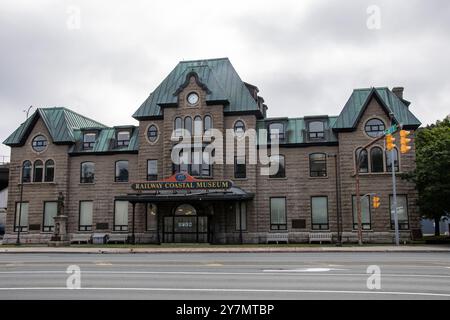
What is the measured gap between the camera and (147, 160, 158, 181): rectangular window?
42969 mm

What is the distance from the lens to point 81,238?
42906mm

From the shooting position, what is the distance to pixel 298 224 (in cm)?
4003

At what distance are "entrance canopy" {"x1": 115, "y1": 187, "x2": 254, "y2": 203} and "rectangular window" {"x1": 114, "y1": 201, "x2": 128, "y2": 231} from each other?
14.9 feet

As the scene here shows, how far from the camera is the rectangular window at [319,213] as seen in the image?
3975 cm

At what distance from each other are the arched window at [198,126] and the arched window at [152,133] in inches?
161

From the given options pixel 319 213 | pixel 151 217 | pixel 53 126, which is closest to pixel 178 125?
pixel 151 217

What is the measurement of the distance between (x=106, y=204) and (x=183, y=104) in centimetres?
1157

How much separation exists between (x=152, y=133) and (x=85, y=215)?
9829mm

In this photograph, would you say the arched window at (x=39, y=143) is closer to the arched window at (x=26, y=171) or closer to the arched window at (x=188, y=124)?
the arched window at (x=26, y=171)

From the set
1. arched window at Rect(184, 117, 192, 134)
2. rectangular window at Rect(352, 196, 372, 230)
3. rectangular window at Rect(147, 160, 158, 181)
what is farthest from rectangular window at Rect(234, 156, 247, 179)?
rectangular window at Rect(352, 196, 372, 230)

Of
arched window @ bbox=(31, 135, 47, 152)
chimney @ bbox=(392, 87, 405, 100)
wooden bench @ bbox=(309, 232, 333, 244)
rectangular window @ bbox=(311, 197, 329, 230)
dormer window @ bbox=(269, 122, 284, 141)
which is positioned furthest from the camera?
arched window @ bbox=(31, 135, 47, 152)

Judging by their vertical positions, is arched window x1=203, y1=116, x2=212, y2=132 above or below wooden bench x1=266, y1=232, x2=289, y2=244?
above

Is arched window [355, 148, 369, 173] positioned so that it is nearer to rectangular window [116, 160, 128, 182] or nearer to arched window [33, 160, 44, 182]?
rectangular window [116, 160, 128, 182]
